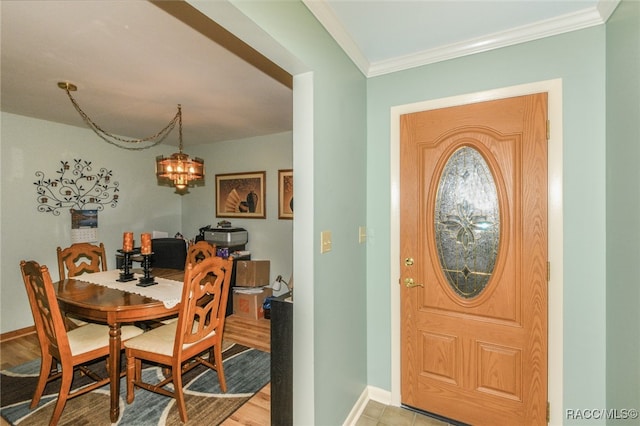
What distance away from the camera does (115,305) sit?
1976 millimetres

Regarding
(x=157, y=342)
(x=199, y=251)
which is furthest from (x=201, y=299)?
(x=199, y=251)

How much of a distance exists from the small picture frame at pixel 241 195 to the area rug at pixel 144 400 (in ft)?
7.49

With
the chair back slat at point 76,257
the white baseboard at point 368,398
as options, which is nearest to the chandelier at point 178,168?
the chair back slat at point 76,257

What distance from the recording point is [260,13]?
1180 millimetres

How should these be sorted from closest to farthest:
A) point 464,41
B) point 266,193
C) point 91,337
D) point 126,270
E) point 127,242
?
point 464,41 → point 91,337 → point 127,242 → point 126,270 → point 266,193

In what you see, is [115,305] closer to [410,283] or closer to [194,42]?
[194,42]

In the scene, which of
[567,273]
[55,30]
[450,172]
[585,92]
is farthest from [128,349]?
[585,92]

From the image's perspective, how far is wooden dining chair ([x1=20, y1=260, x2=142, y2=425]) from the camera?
1.87 m

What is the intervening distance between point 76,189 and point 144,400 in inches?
116

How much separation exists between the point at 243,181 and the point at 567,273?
13.0 ft

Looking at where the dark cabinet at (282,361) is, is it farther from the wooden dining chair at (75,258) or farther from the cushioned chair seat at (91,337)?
the wooden dining chair at (75,258)

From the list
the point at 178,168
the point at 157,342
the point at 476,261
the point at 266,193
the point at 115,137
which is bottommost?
the point at 157,342

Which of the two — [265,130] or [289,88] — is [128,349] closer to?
[289,88]

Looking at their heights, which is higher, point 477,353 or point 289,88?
point 289,88
